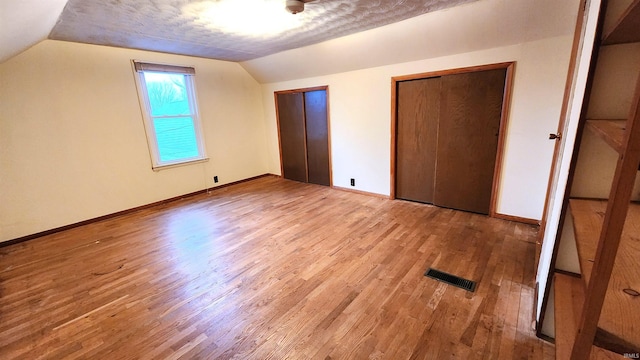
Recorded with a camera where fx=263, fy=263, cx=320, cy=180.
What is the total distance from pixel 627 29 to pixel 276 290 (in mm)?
2328

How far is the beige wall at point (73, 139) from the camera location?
3045 millimetres

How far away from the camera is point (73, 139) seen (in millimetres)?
3406

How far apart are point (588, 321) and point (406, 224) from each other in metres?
2.56

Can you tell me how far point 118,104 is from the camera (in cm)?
371

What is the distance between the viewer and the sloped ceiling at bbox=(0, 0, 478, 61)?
2217 mm

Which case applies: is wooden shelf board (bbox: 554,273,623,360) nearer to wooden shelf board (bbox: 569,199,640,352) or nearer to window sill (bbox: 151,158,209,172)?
wooden shelf board (bbox: 569,199,640,352)

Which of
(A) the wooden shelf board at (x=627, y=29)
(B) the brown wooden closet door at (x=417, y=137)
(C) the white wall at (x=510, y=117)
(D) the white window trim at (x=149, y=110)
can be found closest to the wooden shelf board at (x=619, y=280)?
(A) the wooden shelf board at (x=627, y=29)

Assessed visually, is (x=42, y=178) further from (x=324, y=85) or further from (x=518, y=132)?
(x=518, y=132)

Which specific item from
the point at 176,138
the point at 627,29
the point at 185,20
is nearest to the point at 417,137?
the point at 627,29

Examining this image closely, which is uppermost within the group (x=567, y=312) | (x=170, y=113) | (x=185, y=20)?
(x=185, y=20)

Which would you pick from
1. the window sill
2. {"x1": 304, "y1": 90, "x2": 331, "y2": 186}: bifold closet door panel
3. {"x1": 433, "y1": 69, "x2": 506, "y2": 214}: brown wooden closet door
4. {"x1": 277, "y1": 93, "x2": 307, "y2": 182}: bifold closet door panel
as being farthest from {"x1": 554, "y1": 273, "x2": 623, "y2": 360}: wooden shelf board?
the window sill

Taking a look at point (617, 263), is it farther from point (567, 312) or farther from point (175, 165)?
point (175, 165)

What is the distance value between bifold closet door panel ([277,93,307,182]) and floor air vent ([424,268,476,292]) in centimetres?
346

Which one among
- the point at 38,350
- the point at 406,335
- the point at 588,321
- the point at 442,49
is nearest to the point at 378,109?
the point at 442,49
